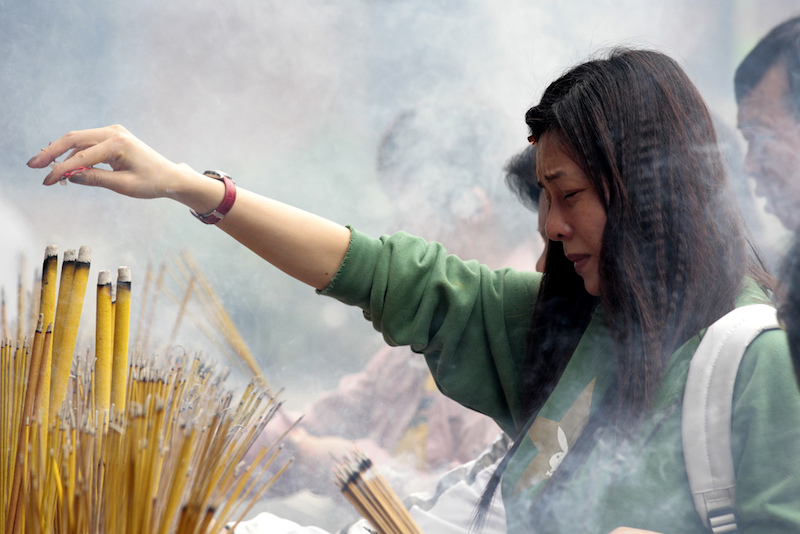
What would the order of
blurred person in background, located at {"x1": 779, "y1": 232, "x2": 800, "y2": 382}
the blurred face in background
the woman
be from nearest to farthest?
blurred person in background, located at {"x1": 779, "y1": 232, "x2": 800, "y2": 382} → the woman → the blurred face in background

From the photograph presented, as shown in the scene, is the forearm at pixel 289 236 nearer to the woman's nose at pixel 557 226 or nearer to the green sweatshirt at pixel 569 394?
the green sweatshirt at pixel 569 394

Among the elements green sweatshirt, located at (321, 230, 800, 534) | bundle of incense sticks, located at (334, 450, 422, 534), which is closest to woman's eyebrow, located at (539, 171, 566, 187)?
Result: green sweatshirt, located at (321, 230, 800, 534)

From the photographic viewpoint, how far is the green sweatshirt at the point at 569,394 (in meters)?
0.56

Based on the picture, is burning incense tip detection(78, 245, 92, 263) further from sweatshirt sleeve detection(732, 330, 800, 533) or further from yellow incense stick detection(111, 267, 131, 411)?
sweatshirt sleeve detection(732, 330, 800, 533)

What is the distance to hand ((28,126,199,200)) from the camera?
67cm

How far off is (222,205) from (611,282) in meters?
0.45

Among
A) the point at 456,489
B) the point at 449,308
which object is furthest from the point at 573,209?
the point at 456,489

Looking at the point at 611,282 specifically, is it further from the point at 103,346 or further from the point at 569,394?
the point at 103,346

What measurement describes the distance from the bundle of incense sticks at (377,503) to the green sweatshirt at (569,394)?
153mm

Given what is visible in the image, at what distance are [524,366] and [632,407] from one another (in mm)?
190

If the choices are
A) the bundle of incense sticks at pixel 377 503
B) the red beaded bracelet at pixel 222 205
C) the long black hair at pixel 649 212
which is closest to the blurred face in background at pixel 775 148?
the long black hair at pixel 649 212

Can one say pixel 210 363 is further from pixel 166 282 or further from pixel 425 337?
Answer: pixel 425 337

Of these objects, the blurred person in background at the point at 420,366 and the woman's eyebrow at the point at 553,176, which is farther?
the blurred person in background at the point at 420,366

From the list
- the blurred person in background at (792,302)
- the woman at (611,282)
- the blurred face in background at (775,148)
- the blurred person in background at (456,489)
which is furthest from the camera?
the blurred person in background at (456,489)
